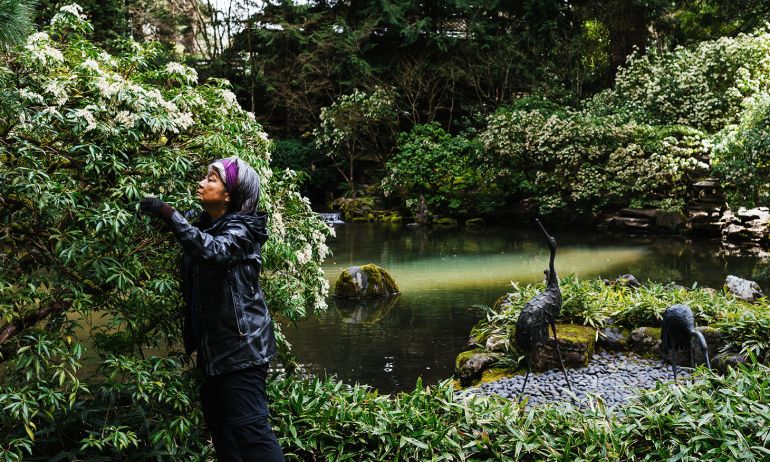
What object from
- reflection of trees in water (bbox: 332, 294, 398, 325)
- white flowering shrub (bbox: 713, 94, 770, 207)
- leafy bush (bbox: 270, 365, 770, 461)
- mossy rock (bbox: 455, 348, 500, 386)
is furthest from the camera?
white flowering shrub (bbox: 713, 94, 770, 207)

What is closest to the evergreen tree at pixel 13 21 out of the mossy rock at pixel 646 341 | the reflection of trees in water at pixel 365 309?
the mossy rock at pixel 646 341

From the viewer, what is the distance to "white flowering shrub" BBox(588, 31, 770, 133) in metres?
17.4

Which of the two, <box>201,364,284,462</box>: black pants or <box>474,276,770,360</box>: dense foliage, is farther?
<box>474,276,770,360</box>: dense foliage

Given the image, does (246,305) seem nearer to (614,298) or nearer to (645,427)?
(645,427)

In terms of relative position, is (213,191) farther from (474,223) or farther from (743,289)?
(474,223)

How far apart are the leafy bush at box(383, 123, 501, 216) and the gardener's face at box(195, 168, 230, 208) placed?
60.9 ft

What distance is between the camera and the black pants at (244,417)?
286 cm

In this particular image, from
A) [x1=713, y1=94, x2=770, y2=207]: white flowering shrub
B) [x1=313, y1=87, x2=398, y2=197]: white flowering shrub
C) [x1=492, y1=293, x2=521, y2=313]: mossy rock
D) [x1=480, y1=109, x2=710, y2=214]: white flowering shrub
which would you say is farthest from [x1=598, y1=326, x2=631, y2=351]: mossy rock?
[x1=313, y1=87, x2=398, y2=197]: white flowering shrub

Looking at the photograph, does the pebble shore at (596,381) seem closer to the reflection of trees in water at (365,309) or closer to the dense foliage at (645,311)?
the dense foliage at (645,311)

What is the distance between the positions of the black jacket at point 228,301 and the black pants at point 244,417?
0.25 ft

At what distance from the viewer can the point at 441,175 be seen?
22.5 meters

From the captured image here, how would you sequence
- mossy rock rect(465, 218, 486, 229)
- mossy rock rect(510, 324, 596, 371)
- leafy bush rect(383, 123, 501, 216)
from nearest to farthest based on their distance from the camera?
mossy rock rect(510, 324, 596, 371)
mossy rock rect(465, 218, 486, 229)
leafy bush rect(383, 123, 501, 216)

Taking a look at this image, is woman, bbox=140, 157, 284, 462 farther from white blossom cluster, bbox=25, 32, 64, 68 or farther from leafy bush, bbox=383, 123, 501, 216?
leafy bush, bbox=383, 123, 501, 216

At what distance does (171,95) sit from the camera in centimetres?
377
